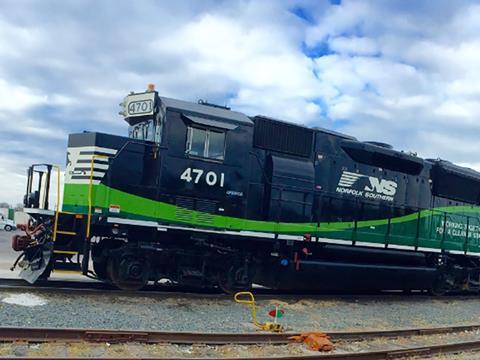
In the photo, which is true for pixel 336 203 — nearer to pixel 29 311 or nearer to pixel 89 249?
pixel 89 249

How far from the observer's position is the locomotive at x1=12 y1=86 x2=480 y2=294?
9758 millimetres

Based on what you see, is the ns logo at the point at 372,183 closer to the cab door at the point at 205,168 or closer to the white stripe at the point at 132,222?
the cab door at the point at 205,168

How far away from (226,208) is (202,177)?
91cm

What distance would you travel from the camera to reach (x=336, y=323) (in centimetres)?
981

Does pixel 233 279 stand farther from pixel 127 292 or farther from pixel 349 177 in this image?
pixel 349 177

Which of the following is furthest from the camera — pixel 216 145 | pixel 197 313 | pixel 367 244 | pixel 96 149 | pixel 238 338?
pixel 367 244

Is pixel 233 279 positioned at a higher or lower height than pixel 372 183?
lower

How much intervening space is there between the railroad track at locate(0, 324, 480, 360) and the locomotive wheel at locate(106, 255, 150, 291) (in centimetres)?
306

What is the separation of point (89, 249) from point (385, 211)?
824cm

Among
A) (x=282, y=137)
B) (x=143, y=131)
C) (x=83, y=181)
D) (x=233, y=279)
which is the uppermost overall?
(x=282, y=137)

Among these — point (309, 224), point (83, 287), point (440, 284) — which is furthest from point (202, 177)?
point (440, 284)

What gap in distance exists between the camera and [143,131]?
430 inches

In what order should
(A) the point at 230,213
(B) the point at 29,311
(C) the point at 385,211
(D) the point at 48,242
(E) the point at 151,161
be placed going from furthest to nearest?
1. (C) the point at 385,211
2. (A) the point at 230,213
3. (E) the point at 151,161
4. (D) the point at 48,242
5. (B) the point at 29,311

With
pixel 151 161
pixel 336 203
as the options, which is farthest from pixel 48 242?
pixel 336 203
